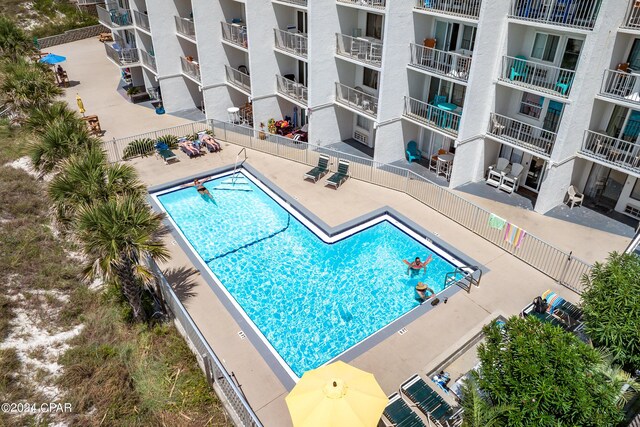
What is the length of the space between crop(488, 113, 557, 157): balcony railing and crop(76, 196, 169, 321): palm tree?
1655 cm

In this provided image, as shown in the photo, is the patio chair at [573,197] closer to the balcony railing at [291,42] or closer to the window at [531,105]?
the window at [531,105]

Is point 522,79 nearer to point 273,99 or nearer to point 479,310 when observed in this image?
point 479,310

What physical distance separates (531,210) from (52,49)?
48811 mm

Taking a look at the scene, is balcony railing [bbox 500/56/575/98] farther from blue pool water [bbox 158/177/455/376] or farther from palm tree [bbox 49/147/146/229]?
palm tree [bbox 49/147/146/229]

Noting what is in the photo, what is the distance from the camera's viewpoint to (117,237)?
518 inches

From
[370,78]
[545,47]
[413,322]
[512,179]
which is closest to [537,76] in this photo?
[545,47]

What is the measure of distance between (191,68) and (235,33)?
4979 mm

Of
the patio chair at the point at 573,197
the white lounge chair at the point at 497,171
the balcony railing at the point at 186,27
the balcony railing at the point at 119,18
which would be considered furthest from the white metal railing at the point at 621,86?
the balcony railing at the point at 119,18

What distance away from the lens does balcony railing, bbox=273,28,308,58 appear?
25.6 meters

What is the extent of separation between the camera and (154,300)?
16.6m

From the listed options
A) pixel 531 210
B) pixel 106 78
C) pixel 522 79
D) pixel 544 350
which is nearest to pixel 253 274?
pixel 544 350

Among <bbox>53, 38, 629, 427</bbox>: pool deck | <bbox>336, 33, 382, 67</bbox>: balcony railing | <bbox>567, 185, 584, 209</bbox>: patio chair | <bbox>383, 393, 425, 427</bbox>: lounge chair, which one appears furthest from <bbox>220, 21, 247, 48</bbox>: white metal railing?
<bbox>383, 393, 425, 427</bbox>: lounge chair

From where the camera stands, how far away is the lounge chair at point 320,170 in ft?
79.6

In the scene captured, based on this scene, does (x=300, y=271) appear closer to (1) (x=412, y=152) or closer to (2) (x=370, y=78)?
(1) (x=412, y=152)
